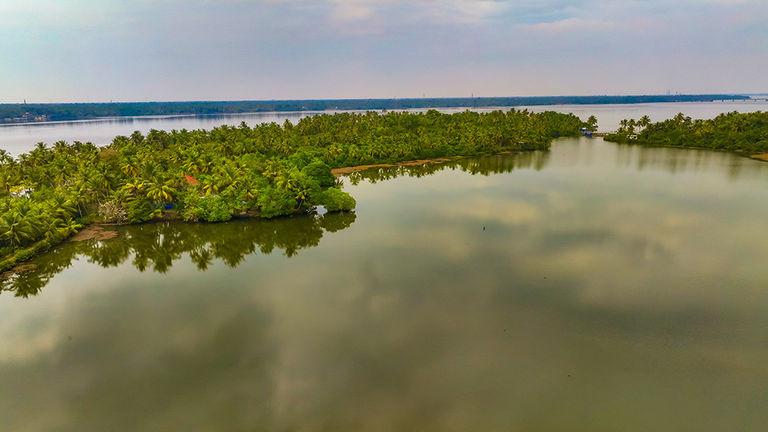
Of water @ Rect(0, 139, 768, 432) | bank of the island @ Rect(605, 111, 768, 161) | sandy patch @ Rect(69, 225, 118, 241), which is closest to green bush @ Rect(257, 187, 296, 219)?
water @ Rect(0, 139, 768, 432)

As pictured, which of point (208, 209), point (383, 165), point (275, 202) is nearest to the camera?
point (208, 209)

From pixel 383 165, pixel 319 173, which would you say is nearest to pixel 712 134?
pixel 383 165

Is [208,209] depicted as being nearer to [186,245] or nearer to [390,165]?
[186,245]

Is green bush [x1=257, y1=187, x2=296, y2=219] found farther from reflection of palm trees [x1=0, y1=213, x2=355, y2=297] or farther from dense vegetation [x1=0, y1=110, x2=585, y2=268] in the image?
reflection of palm trees [x1=0, y1=213, x2=355, y2=297]

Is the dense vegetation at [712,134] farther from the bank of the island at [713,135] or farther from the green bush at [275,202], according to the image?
the green bush at [275,202]

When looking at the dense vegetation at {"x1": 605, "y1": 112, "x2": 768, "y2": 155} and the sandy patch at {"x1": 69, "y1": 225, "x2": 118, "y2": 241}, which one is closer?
the sandy patch at {"x1": 69, "y1": 225, "x2": 118, "y2": 241}
